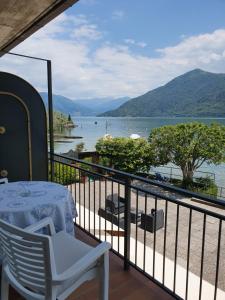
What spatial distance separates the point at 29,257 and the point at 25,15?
255 centimetres

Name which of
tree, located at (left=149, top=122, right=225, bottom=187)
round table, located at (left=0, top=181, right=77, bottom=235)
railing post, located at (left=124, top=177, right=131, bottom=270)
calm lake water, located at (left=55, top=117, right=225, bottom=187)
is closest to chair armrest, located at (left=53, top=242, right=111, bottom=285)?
round table, located at (left=0, top=181, right=77, bottom=235)

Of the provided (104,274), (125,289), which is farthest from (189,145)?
(104,274)

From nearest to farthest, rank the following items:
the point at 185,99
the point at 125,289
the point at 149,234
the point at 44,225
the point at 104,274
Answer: the point at 104,274
the point at 44,225
the point at 125,289
the point at 149,234
the point at 185,99

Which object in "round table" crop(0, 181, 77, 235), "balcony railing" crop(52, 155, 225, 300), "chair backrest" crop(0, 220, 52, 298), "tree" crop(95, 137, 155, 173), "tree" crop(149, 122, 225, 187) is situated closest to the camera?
"chair backrest" crop(0, 220, 52, 298)

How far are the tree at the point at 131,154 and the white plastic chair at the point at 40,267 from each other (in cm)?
1583

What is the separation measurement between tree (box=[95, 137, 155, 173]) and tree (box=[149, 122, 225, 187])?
67 centimetres

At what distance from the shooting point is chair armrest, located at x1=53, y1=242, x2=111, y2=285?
1.37 metres

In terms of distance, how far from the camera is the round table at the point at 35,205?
1959 millimetres

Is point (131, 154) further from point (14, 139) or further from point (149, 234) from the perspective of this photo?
point (14, 139)

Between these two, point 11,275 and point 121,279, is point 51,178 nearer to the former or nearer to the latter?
point 121,279

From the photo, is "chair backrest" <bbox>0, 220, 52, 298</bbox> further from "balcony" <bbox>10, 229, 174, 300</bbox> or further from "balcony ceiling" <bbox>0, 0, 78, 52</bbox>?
"balcony ceiling" <bbox>0, 0, 78, 52</bbox>

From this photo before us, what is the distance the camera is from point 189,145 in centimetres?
1595

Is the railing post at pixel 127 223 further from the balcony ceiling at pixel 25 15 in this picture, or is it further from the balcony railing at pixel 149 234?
the balcony ceiling at pixel 25 15

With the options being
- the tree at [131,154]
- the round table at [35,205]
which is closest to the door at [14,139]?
the round table at [35,205]
